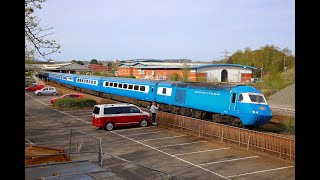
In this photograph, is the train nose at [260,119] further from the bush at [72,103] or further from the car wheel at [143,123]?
the bush at [72,103]

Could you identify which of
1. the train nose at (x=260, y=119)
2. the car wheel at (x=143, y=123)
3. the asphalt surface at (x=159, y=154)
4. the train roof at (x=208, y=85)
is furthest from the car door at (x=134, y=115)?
the train nose at (x=260, y=119)

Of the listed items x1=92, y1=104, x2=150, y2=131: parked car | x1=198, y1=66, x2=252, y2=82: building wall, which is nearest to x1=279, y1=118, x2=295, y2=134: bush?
x1=92, y1=104, x2=150, y2=131: parked car

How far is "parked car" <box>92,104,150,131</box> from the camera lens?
68.6 ft

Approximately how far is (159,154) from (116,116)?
640 centimetres

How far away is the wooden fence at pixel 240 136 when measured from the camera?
14.3 metres

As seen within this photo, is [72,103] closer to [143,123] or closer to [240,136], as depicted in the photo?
[143,123]

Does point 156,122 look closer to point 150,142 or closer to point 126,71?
point 150,142

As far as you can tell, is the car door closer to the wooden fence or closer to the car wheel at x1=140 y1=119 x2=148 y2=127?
the car wheel at x1=140 y1=119 x2=148 y2=127

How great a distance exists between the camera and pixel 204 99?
75.4 feet

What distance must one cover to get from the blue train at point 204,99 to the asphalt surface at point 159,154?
3283 millimetres

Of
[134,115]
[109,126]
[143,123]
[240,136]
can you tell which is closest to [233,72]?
[143,123]

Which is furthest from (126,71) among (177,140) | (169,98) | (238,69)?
(177,140)

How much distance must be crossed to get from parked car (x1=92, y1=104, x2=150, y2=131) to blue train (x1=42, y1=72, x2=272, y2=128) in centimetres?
426
